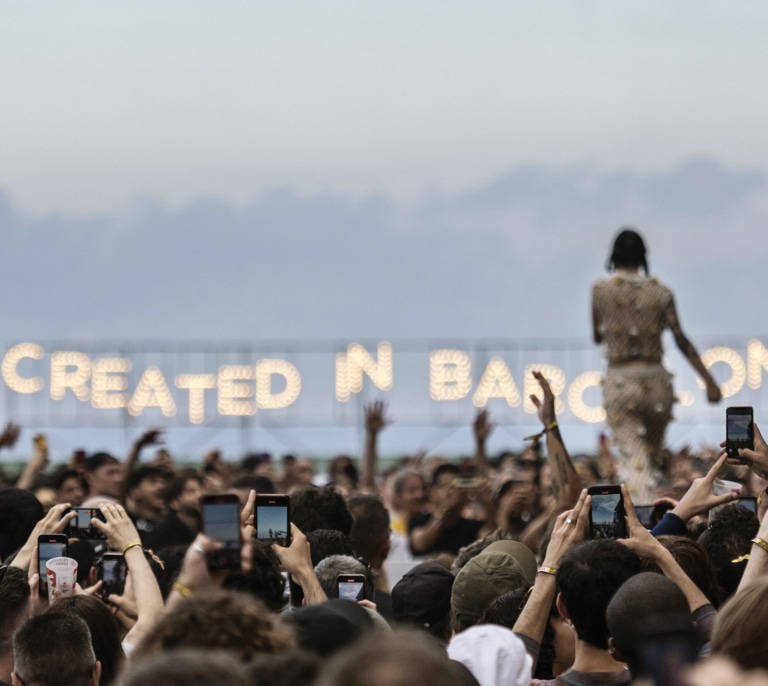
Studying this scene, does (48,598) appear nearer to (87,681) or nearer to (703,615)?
(87,681)

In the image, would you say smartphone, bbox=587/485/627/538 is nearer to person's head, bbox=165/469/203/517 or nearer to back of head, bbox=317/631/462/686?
back of head, bbox=317/631/462/686

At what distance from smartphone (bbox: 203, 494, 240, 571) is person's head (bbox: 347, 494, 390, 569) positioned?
3.28 m

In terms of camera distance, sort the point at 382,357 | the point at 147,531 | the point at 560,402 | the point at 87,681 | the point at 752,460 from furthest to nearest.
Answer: the point at 382,357, the point at 560,402, the point at 147,531, the point at 752,460, the point at 87,681

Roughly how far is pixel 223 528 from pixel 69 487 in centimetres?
606

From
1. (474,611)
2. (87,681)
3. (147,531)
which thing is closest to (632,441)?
(147,531)

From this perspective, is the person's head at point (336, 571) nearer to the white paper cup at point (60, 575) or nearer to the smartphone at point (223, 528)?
the white paper cup at point (60, 575)

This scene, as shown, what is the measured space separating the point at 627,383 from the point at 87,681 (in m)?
6.13

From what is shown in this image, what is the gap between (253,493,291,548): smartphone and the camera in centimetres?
487

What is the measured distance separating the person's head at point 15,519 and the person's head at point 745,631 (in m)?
4.13

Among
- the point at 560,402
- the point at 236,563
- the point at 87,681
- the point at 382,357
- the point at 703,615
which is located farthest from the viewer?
the point at 382,357

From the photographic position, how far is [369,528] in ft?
22.9

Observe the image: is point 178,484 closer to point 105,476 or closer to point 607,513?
point 105,476

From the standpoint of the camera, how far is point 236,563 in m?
3.52

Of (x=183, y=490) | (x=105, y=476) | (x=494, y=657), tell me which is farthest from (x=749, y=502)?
(x=105, y=476)
